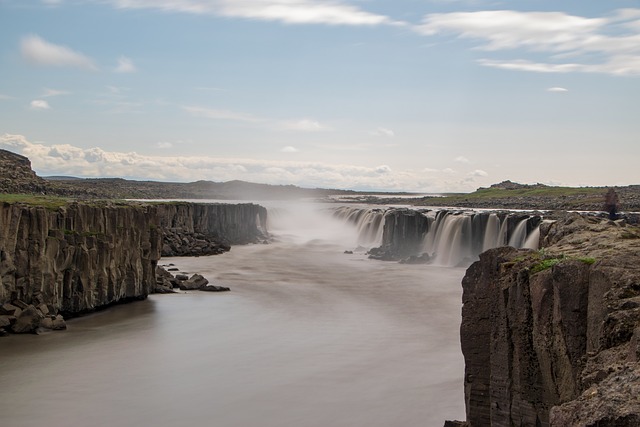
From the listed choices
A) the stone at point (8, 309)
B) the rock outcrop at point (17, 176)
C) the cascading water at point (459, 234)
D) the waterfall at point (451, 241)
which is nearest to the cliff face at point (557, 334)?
the stone at point (8, 309)

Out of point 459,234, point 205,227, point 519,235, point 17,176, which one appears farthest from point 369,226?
point 17,176

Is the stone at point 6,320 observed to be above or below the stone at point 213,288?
above

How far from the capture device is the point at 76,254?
3156 cm

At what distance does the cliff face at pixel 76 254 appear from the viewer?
28.1 m

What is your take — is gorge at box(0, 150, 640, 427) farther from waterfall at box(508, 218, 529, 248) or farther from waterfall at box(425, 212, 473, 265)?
waterfall at box(425, 212, 473, 265)

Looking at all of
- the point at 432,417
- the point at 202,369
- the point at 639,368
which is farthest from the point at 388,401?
the point at 639,368

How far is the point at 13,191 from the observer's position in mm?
57969

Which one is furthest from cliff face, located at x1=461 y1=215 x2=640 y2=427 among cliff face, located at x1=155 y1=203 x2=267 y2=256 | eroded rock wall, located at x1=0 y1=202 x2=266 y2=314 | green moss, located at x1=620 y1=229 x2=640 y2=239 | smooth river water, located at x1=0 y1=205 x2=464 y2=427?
cliff face, located at x1=155 y1=203 x2=267 y2=256

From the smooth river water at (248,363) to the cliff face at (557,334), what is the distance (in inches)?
240

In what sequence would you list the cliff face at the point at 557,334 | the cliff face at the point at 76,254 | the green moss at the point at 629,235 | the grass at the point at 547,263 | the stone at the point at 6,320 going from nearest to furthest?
the cliff face at the point at 557,334 → the grass at the point at 547,263 → the green moss at the point at 629,235 → the stone at the point at 6,320 → the cliff face at the point at 76,254

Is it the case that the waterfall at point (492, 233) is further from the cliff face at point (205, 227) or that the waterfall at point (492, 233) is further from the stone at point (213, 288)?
the cliff face at point (205, 227)

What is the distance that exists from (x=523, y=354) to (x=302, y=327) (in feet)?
61.8

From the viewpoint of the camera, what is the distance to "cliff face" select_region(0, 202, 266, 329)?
2814cm

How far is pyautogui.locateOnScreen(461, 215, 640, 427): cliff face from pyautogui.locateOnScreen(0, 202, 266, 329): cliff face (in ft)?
66.3
